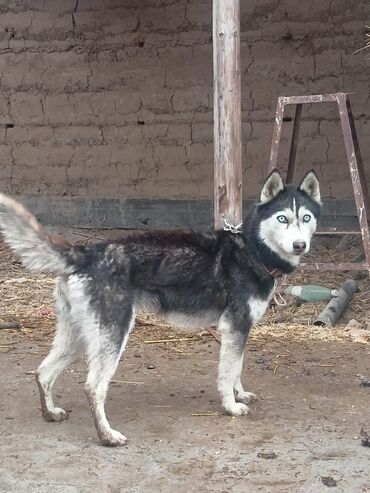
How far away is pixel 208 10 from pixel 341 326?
4.26 meters

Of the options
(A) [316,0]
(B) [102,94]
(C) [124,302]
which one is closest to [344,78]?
(A) [316,0]

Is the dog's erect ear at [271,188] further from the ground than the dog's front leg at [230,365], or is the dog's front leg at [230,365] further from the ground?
the dog's erect ear at [271,188]

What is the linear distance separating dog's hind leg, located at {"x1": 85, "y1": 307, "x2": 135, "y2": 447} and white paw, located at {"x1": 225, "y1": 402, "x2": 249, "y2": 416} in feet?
2.35

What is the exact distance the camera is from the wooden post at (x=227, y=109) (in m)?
5.85

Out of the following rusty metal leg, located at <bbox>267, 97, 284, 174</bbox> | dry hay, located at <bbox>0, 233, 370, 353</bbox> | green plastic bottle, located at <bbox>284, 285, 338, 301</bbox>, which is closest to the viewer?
dry hay, located at <bbox>0, 233, 370, 353</bbox>

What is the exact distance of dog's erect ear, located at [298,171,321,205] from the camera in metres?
4.80

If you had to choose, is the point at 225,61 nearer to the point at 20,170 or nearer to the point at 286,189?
the point at 286,189

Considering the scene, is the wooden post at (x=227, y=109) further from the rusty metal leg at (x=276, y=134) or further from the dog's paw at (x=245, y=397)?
the dog's paw at (x=245, y=397)

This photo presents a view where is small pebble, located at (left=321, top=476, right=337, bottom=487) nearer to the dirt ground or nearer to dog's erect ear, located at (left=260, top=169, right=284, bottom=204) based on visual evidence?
the dirt ground

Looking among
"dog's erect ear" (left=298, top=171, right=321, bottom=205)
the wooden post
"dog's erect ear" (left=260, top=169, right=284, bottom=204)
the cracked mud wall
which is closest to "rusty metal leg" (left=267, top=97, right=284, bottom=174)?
the wooden post

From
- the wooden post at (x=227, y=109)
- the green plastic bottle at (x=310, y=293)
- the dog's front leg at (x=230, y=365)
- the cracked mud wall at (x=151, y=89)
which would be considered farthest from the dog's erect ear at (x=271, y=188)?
the cracked mud wall at (x=151, y=89)

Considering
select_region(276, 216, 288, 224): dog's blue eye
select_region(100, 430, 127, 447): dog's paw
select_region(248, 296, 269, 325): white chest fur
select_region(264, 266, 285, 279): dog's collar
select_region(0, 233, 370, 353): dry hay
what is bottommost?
select_region(100, 430, 127, 447): dog's paw

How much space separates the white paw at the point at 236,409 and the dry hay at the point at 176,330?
4.59 feet

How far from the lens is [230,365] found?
183 inches
